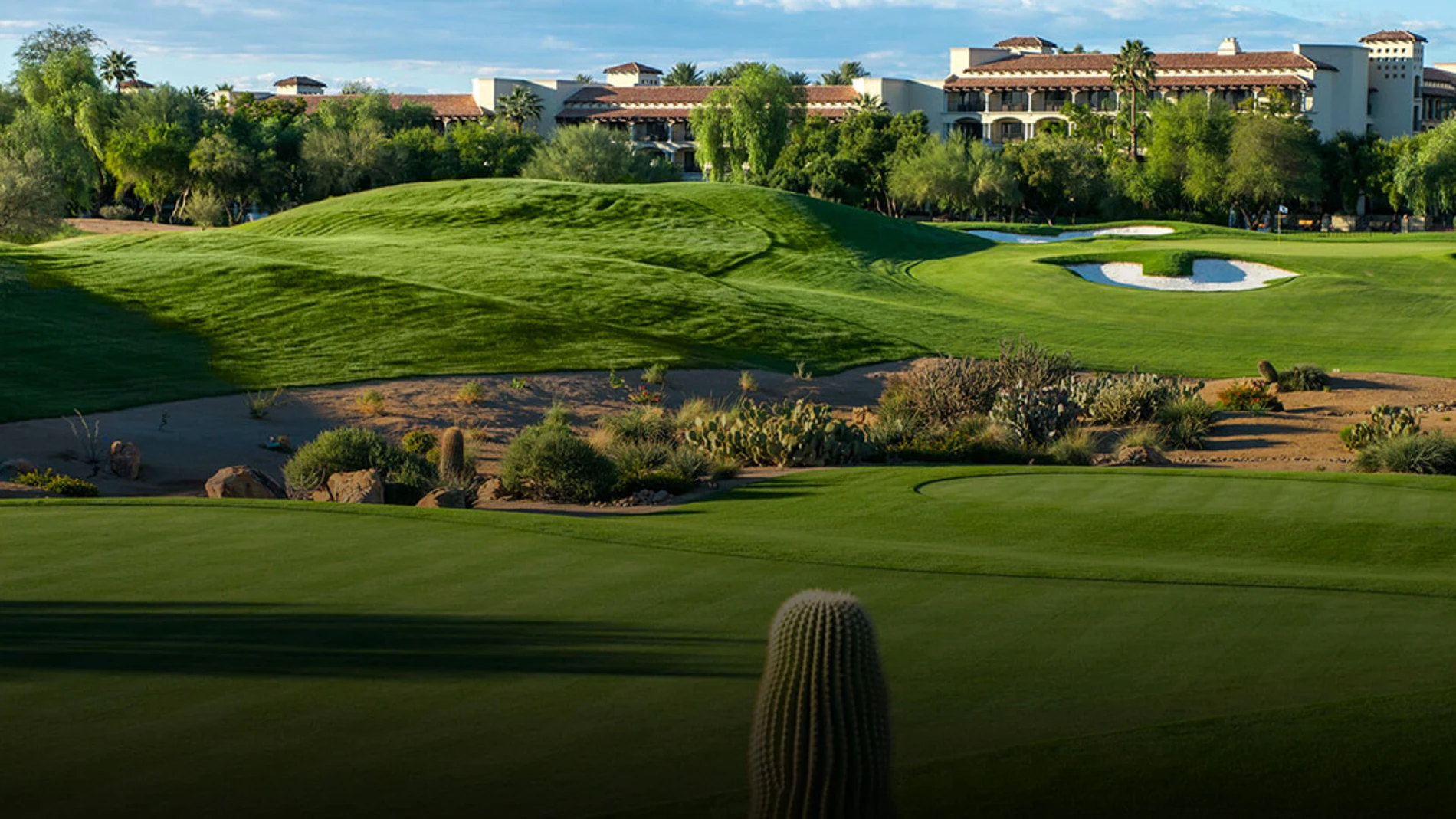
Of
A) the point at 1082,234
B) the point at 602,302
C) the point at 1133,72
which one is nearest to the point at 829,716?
the point at 602,302

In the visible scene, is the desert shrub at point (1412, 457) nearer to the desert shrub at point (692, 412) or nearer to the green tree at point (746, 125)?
the desert shrub at point (692, 412)

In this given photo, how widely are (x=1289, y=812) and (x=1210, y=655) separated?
2022 millimetres

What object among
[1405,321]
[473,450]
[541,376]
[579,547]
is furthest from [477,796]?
[1405,321]

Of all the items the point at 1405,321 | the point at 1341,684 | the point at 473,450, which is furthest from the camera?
the point at 1405,321

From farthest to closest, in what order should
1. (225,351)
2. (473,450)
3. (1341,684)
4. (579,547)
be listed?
(225,351), (473,450), (579,547), (1341,684)

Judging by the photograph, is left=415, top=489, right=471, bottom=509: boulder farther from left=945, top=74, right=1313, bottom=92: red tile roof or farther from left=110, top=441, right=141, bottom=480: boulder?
left=945, top=74, right=1313, bottom=92: red tile roof

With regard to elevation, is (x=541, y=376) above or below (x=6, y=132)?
below

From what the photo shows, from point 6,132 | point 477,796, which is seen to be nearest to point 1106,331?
point 477,796

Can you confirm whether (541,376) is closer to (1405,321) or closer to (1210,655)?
(1210,655)

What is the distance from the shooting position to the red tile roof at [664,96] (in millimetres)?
130000

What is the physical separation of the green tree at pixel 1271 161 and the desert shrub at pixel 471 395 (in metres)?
77.2

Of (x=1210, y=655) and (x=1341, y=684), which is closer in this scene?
(x=1341, y=684)

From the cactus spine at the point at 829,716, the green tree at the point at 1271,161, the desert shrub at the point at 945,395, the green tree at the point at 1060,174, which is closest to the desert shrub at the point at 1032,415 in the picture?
the desert shrub at the point at 945,395

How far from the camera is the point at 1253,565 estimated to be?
11.1m
